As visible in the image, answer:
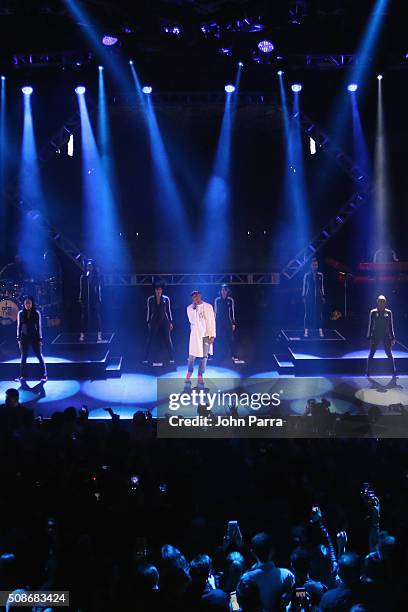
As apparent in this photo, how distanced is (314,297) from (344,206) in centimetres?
443

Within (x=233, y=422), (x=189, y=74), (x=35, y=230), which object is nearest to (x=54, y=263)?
(x=35, y=230)

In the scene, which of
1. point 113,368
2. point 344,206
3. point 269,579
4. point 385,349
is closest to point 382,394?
point 385,349

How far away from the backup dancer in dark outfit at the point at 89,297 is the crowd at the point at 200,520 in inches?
270

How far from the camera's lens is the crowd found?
145 inches

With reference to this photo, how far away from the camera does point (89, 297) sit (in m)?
13.4

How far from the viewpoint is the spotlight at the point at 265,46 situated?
1269 cm

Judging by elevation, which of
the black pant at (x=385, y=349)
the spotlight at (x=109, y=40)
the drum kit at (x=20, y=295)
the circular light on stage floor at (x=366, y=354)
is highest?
the spotlight at (x=109, y=40)

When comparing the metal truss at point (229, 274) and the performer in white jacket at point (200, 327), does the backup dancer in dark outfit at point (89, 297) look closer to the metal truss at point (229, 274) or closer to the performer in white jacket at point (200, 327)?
the metal truss at point (229, 274)

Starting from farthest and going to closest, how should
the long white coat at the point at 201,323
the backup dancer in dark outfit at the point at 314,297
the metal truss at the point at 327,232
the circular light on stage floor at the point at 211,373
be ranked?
the metal truss at the point at 327,232
the backup dancer in dark outfit at the point at 314,297
the circular light on stage floor at the point at 211,373
the long white coat at the point at 201,323

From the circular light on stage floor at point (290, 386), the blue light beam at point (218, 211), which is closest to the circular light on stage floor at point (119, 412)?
the circular light on stage floor at point (290, 386)

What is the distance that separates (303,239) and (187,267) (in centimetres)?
336

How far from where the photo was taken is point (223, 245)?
59.3 feet

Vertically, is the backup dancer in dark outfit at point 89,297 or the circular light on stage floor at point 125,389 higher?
the backup dancer in dark outfit at point 89,297

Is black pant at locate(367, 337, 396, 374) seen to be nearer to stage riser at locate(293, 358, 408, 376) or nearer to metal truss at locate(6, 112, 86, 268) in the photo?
stage riser at locate(293, 358, 408, 376)
